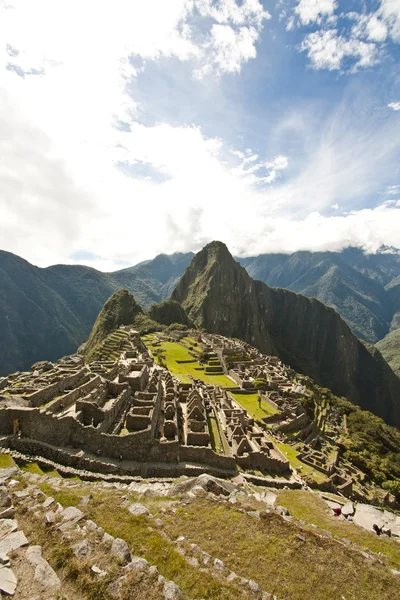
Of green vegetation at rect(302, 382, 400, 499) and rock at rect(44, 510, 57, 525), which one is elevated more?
rock at rect(44, 510, 57, 525)

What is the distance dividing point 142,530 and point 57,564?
3100 mm

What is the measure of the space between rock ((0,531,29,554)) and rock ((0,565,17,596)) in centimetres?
67

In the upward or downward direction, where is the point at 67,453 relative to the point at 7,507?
downward

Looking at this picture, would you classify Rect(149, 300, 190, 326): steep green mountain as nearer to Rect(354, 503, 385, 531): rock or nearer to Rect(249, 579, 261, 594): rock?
Rect(354, 503, 385, 531): rock

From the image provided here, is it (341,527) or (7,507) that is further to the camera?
(341,527)

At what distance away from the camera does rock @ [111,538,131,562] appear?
24.0ft

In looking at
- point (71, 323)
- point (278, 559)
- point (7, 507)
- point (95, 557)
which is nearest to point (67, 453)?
point (7, 507)

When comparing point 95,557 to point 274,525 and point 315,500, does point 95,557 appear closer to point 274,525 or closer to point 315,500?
point 274,525

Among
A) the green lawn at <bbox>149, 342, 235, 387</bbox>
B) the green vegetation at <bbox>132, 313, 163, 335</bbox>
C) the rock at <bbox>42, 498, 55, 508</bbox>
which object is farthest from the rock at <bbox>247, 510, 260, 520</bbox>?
the green vegetation at <bbox>132, 313, 163, 335</bbox>

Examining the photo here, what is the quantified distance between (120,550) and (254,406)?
40868mm

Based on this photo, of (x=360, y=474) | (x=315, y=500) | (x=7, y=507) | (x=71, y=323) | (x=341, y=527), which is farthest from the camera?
(x=71, y=323)

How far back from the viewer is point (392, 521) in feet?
54.2

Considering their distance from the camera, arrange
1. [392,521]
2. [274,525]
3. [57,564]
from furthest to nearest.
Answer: [392,521] → [274,525] → [57,564]

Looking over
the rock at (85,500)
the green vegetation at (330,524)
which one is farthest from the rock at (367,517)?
the rock at (85,500)
